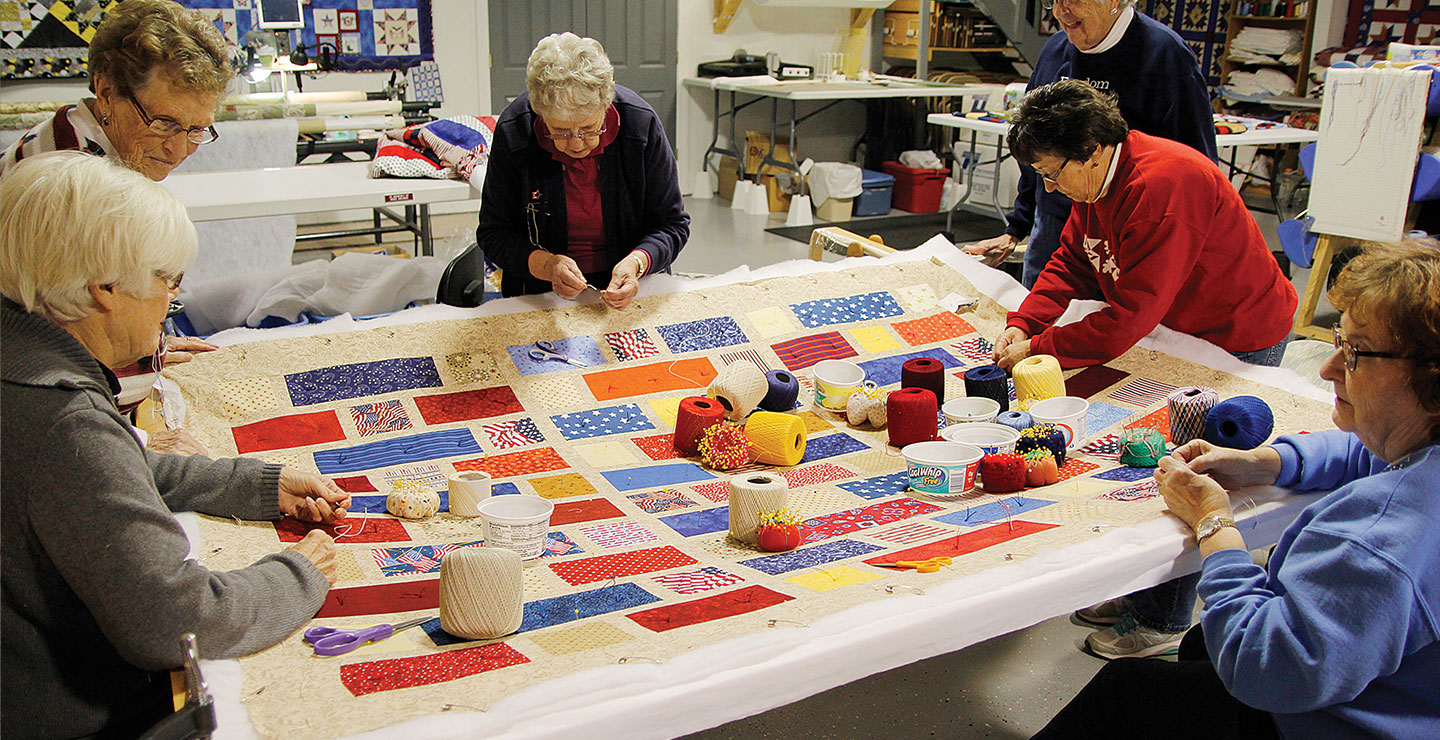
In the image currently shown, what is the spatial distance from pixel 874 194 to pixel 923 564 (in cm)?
624

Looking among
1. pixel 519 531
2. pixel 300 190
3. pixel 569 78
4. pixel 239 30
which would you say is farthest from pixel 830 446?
pixel 239 30

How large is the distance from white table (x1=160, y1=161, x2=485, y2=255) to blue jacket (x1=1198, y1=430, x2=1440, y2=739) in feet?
11.0

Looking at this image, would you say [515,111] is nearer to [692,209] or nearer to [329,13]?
[329,13]

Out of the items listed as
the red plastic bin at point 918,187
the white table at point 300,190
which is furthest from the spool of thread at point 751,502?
the red plastic bin at point 918,187

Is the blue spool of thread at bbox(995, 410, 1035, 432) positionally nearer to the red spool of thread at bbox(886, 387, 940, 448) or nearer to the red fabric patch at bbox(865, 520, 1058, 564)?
the red spool of thread at bbox(886, 387, 940, 448)

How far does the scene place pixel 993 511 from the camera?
1.99 metres

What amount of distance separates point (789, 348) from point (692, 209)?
A: 5210 mm

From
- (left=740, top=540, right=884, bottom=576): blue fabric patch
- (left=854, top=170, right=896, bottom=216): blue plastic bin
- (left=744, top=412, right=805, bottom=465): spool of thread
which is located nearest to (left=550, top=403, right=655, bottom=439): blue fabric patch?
(left=744, top=412, right=805, bottom=465): spool of thread

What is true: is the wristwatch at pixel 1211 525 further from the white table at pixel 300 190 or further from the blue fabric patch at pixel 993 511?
the white table at pixel 300 190

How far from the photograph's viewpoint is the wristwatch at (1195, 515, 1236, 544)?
5.61 ft

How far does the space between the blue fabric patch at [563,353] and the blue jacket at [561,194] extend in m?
0.21

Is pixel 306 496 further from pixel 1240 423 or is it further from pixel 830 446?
pixel 1240 423

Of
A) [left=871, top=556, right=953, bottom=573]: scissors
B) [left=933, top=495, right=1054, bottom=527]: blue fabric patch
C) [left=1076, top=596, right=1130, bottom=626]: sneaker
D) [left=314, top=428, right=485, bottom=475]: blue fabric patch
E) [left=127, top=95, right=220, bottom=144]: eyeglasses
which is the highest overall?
[left=127, top=95, right=220, bottom=144]: eyeglasses

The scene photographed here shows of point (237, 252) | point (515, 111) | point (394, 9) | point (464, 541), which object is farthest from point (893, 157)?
point (464, 541)
